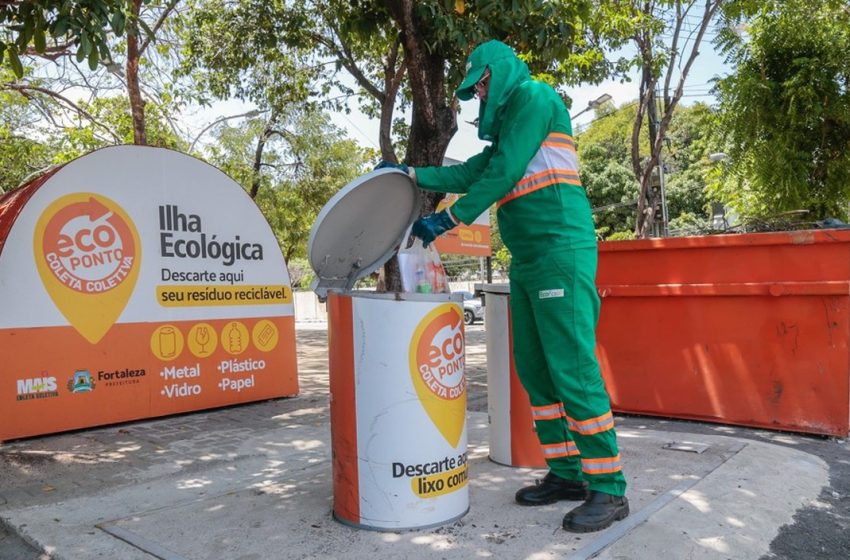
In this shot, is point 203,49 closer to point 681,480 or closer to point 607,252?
point 607,252

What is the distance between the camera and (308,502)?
3.49 m

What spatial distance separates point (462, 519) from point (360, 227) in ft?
4.70

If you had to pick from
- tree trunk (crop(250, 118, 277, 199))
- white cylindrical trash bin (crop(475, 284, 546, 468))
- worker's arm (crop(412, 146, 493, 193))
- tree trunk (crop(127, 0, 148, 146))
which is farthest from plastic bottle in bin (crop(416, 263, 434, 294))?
tree trunk (crop(250, 118, 277, 199))

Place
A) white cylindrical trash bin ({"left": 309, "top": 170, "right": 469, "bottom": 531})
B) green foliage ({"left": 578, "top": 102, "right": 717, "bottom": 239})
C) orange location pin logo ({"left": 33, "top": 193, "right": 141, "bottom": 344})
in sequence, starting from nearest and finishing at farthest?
white cylindrical trash bin ({"left": 309, "top": 170, "right": 469, "bottom": 531}) → orange location pin logo ({"left": 33, "top": 193, "right": 141, "bottom": 344}) → green foliage ({"left": 578, "top": 102, "right": 717, "bottom": 239})

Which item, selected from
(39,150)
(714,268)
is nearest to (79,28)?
(714,268)

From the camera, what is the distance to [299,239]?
84.8ft

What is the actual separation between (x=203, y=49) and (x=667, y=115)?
8.15m

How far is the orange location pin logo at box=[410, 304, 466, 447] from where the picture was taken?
2934mm

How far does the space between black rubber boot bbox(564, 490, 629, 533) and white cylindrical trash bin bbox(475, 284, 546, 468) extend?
0.95 meters

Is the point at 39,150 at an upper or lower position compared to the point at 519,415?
upper

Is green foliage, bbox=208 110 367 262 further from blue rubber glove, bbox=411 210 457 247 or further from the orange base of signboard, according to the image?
blue rubber glove, bbox=411 210 457 247

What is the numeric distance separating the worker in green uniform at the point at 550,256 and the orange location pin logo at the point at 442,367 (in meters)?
0.38

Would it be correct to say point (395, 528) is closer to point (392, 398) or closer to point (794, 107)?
point (392, 398)

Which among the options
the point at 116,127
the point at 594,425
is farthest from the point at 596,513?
the point at 116,127
